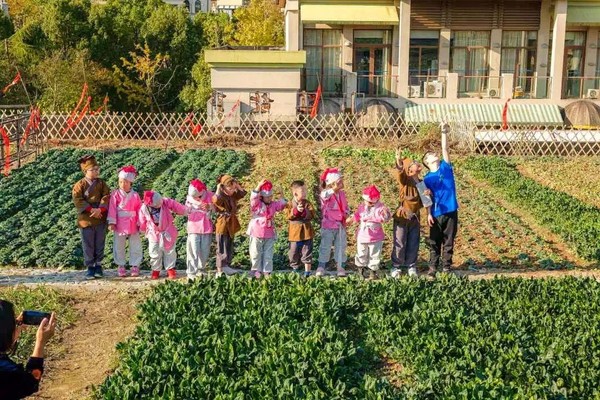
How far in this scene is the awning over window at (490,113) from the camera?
2775 cm

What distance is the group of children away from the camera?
1059 centimetres

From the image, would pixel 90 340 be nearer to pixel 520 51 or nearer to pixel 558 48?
pixel 558 48

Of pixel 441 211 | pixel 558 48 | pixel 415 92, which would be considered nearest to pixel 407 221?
pixel 441 211

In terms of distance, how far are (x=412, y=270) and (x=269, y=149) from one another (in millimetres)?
11352

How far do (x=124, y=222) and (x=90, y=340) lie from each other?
2553 millimetres

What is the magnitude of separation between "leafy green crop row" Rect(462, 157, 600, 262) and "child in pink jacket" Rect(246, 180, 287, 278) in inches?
195

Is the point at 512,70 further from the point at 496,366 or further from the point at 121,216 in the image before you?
the point at 496,366

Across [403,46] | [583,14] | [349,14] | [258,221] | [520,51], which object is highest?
[583,14]

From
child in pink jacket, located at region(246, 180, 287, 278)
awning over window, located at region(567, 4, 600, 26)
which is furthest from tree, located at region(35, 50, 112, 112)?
child in pink jacket, located at region(246, 180, 287, 278)

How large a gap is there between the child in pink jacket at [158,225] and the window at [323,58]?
67.4ft

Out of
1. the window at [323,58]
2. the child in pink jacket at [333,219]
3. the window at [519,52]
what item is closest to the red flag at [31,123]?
the child in pink jacket at [333,219]

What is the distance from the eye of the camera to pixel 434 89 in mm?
28703

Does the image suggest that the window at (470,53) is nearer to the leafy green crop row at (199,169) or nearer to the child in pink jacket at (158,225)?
the leafy green crop row at (199,169)

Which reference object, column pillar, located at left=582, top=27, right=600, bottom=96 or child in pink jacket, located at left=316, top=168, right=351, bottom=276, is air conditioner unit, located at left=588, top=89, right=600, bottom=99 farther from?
child in pink jacket, located at left=316, top=168, right=351, bottom=276
